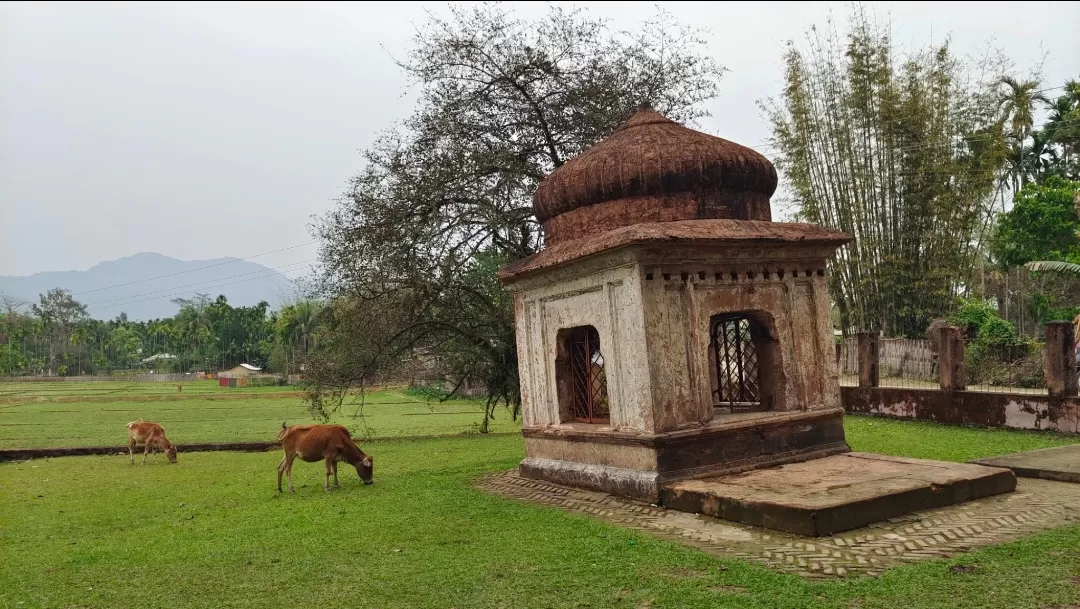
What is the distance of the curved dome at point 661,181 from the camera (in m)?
9.31

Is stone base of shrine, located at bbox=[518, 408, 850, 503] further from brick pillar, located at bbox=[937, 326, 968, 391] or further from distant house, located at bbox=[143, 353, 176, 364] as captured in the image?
distant house, located at bbox=[143, 353, 176, 364]

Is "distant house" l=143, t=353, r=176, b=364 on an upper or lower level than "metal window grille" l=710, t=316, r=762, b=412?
upper

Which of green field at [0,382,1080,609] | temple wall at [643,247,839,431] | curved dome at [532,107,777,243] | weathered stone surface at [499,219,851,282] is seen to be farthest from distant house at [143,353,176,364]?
temple wall at [643,247,839,431]

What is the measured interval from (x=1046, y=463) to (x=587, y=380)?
17.4 ft

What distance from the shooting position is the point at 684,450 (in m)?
8.46

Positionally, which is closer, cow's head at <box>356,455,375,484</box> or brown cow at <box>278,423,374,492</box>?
brown cow at <box>278,423,374,492</box>

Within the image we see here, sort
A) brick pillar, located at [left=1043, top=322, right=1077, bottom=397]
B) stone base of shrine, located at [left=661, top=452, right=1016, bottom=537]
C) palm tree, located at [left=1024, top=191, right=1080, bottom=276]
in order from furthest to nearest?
palm tree, located at [left=1024, top=191, right=1080, bottom=276], brick pillar, located at [left=1043, top=322, right=1077, bottom=397], stone base of shrine, located at [left=661, top=452, right=1016, bottom=537]

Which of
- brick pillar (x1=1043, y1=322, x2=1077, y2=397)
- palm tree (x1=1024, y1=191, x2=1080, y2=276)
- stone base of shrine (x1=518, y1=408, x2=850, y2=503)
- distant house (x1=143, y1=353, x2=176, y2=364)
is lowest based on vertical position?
stone base of shrine (x1=518, y1=408, x2=850, y2=503)

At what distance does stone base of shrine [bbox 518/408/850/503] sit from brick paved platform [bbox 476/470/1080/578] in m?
0.40

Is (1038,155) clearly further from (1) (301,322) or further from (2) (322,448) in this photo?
(1) (301,322)

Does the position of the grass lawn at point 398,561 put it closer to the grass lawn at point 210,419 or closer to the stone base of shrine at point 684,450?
the stone base of shrine at point 684,450

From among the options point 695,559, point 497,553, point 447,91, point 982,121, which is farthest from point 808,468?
point 982,121

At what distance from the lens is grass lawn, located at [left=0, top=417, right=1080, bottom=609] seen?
16.9 ft

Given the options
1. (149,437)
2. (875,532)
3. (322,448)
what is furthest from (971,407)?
(149,437)
